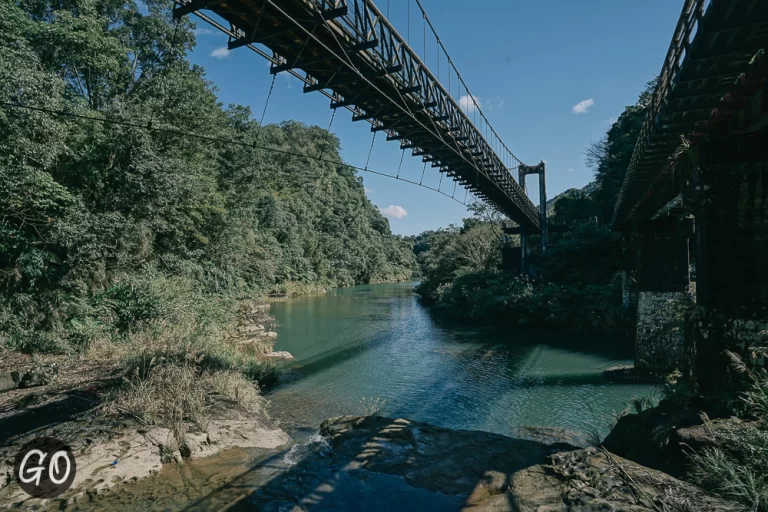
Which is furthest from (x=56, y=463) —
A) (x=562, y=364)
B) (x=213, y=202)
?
(x=213, y=202)

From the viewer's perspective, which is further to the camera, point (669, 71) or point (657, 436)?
point (669, 71)

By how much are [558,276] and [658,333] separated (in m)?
12.9

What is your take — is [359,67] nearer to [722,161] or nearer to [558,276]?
[722,161]

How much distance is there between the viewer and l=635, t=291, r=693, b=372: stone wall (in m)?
11.4

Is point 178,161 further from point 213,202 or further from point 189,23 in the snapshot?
point 189,23

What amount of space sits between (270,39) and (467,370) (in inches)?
432

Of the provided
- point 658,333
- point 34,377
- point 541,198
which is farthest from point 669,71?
point 541,198

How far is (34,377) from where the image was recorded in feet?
25.3

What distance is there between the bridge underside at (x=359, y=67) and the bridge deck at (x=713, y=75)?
4641 millimetres

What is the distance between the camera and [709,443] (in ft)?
12.9

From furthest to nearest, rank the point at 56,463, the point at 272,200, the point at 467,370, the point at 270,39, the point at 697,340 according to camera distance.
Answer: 1. the point at 272,200
2. the point at 467,370
3. the point at 270,39
4. the point at 697,340
5. the point at 56,463

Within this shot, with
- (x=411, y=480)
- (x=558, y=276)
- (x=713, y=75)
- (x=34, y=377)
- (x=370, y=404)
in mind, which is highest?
(x=713, y=75)

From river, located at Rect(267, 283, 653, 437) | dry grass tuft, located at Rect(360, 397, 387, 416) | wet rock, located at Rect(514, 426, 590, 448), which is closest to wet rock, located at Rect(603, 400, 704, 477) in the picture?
wet rock, located at Rect(514, 426, 590, 448)

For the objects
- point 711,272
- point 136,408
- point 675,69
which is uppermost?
point 675,69
